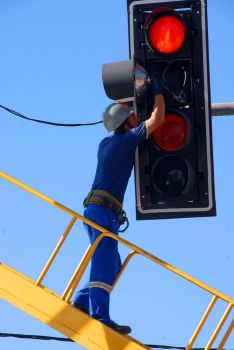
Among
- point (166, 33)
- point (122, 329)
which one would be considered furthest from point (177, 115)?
point (122, 329)

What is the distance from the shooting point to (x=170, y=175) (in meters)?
5.45

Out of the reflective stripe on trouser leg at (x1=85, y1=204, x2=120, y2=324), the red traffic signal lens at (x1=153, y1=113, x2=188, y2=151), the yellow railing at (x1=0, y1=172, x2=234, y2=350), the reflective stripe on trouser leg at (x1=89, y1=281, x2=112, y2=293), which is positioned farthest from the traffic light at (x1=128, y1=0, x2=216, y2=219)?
the reflective stripe on trouser leg at (x1=89, y1=281, x2=112, y2=293)

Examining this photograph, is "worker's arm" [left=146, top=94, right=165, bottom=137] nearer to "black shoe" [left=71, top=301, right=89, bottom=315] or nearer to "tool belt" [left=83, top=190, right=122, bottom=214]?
"tool belt" [left=83, top=190, right=122, bottom=214]

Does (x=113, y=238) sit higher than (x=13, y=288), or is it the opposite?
(x=113, y=238)

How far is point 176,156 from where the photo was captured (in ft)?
17.8

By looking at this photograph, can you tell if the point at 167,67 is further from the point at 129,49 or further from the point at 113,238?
the point at 113,238

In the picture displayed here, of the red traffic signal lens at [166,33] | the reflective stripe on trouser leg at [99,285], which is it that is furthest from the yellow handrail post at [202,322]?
the red traffic signal lens at [166,33]

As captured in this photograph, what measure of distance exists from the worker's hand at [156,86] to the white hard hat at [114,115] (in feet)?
2.49

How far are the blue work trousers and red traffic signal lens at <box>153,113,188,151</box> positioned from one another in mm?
1151

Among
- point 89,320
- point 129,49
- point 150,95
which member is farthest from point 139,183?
point 89,320

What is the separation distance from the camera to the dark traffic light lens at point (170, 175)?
542 cm

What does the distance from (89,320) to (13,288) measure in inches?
28.9

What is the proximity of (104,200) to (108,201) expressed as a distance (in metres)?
0.04

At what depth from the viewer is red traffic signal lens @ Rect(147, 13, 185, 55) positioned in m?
5.36
